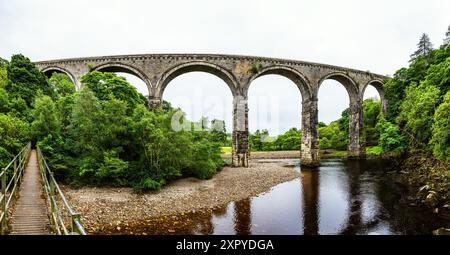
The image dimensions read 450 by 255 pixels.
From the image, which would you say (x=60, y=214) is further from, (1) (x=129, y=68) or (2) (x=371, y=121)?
(2) (x=371, y=121)

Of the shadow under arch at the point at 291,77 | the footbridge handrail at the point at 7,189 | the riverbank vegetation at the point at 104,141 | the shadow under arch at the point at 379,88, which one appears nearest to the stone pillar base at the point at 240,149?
the shadow under arch at the point at 291,77

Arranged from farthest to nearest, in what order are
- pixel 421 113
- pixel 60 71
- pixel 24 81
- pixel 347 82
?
pixel 347 82 < pixel 60 71 < pixel 24 81 < pixel 421 113

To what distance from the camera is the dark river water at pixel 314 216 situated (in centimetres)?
1033

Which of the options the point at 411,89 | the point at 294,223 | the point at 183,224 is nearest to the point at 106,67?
the point at 183,224

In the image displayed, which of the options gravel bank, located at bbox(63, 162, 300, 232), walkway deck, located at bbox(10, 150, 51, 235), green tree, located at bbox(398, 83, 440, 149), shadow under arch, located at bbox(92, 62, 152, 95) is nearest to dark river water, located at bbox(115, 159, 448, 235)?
gravel bank, located at bbox(63, 162, 300, 232)

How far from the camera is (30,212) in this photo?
6543 millimetres

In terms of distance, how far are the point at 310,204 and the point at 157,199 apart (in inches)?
311

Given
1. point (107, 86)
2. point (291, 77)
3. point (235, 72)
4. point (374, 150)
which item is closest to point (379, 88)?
point (374, 150)

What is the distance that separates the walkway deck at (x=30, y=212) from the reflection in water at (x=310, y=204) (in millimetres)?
8409

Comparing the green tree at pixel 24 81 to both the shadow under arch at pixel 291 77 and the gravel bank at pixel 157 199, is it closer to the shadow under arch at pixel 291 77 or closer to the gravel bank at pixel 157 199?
the gravel bank at pixel 157 199

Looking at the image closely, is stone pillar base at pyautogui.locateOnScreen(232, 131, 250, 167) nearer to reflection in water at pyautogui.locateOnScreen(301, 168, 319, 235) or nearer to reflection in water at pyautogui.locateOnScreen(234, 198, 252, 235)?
reflection in water at pyautogui.locateOnScreen(301, 168, 319, 235)

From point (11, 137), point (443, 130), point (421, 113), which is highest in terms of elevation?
point (421, 113)

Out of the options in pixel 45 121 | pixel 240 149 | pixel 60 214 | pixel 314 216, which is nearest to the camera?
pixel 60 214
